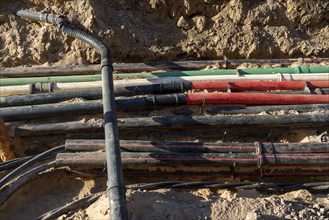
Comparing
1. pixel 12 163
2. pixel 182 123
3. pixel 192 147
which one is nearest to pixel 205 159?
pixel 192 147

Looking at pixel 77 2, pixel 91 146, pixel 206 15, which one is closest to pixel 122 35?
pixel 77 2

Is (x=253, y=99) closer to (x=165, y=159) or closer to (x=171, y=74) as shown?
(x=171, y=74)

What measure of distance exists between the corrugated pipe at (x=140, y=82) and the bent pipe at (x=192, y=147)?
0.76m

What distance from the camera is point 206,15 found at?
17.8ft

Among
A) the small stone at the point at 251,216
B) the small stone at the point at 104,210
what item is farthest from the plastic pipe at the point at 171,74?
the small stone at the point at 251,216

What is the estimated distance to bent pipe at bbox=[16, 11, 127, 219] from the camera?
3204 millimetres

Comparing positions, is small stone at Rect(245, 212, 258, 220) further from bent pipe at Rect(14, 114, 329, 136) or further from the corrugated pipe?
the corrugated pipe

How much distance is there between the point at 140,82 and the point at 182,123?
695 mm

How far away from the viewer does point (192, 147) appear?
406 centimetres

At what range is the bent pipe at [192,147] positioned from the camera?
4.04 m

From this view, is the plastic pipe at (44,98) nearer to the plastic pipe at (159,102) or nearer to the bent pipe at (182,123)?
the plastic pipe at (159,102)

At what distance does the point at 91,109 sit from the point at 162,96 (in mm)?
698

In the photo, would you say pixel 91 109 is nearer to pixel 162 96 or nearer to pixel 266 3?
pixel 162 96

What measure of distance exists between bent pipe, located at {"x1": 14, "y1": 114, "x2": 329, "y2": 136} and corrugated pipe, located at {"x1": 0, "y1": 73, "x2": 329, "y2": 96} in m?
0.48
